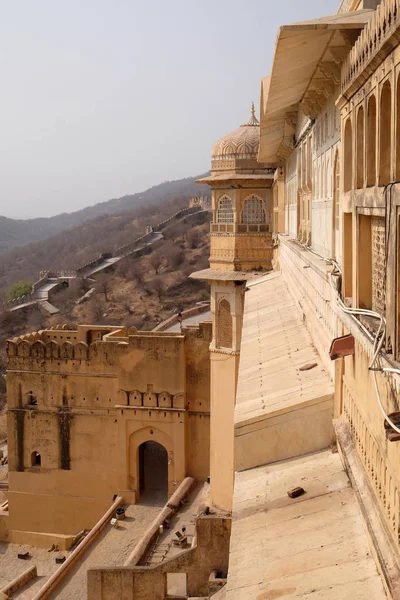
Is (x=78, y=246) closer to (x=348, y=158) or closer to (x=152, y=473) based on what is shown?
(x=152, y=473)

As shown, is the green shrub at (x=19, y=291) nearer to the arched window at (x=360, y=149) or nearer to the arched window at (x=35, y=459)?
the arched window at (x=35, y=459)

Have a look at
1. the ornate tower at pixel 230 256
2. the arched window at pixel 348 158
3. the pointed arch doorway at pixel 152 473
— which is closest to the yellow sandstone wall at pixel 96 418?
the pointed arch doorway at pixel 152 473

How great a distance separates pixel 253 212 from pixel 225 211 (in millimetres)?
559

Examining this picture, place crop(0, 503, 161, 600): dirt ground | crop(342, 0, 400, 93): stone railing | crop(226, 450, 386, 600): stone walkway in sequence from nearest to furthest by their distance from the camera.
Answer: crop(342, 0, 400, 93): stone railing
crop(226, 450, 386, 600): stone walkway
crop(0, 503, 161, 600): dirt ground

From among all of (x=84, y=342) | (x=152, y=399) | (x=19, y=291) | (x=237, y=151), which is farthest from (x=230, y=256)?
(x=19, y=291)

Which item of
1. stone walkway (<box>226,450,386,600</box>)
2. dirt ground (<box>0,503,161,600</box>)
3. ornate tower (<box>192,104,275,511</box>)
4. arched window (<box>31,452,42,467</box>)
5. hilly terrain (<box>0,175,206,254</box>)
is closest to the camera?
stone walkway (<box>226,450,386,600</box>)

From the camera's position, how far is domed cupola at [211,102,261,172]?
14102 millimetres

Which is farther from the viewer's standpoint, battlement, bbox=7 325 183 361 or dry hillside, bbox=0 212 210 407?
dry hillside, bbox=0 212 210 407

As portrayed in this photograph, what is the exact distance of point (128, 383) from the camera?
17078 millimetres

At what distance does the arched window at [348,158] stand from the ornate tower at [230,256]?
951 cm

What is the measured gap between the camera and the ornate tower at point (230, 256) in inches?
544

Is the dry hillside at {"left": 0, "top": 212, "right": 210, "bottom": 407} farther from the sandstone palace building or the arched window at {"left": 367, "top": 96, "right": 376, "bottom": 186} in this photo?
the arched window at {"left": 367, "top": 96, "right": 376, "bottom": 186}

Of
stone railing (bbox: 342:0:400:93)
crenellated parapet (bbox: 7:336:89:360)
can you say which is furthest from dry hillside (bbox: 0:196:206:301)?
stone railing (bbox: 342:0:400:93)

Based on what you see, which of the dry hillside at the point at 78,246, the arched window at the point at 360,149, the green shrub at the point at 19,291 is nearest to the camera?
the arched window at the point at 360,149
